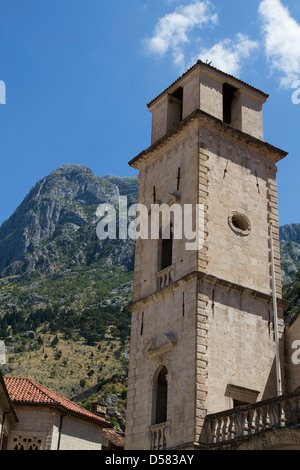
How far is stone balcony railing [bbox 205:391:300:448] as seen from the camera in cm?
1715

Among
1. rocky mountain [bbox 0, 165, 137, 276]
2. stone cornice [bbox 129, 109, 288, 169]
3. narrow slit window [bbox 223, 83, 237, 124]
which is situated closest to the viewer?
stone cornice [bbox 129, 109, 288, 169]

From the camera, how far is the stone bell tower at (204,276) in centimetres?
2158

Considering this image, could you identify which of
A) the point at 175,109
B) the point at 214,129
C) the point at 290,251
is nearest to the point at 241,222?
the point at 214,129

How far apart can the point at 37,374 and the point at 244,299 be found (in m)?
80.2

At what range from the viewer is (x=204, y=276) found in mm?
22500

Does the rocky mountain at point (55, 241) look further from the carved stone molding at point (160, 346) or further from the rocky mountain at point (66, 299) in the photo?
the carved stone molding at point (160, 346)

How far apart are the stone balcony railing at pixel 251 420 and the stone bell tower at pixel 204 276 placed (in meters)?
0.63

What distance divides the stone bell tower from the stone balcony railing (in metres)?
0.63

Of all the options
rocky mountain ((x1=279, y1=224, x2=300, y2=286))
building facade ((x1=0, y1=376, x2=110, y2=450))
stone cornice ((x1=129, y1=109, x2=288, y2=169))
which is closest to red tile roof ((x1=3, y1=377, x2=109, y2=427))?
building facade ((x1=0, y1=376, x2=110, y2=450))

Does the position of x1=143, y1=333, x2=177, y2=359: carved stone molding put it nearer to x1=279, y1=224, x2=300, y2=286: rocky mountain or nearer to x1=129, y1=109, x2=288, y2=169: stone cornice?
x1=129, y1=109, x2=288, y2=169: stone cornice

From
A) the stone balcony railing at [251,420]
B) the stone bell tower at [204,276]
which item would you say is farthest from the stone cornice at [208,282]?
the stone balcony railing at [251,420]

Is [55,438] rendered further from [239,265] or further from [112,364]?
[112,364]

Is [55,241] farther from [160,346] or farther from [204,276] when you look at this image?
[204,276]
